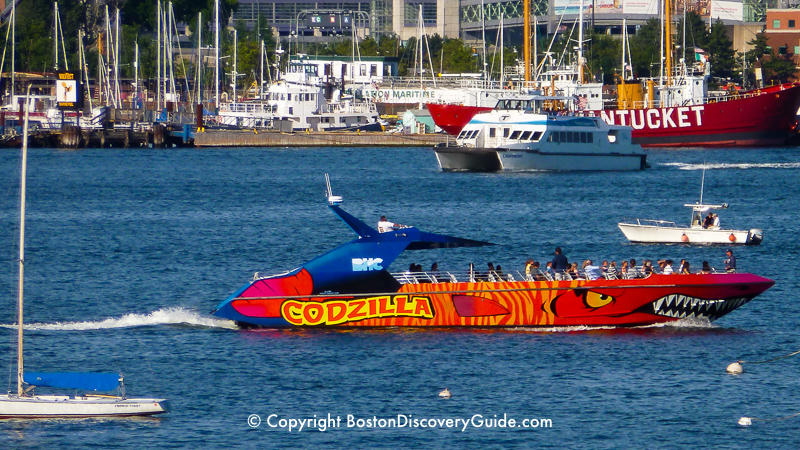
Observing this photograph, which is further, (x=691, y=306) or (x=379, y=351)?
(x=691, y=306)

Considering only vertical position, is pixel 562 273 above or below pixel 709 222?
above

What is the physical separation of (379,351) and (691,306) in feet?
31.6

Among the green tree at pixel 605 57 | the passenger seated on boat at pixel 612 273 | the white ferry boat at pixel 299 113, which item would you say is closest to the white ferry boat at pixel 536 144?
the white ferry boat at pixel 299 113

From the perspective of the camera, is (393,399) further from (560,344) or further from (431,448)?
(560,344)

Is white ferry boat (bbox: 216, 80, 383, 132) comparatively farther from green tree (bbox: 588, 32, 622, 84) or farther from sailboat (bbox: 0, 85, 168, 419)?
sailboat (bbox: 0, 85, 168, 419)

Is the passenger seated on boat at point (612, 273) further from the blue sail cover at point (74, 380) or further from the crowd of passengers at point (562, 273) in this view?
the blue sail cover at point (74, 380)

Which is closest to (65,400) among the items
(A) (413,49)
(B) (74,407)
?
(B) (74,407)

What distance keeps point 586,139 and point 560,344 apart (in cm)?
5786

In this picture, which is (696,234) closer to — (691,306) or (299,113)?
(691,306)

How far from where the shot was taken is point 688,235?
56688 mm

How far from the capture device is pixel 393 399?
98.5 ft

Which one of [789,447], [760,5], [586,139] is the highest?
[760,5]

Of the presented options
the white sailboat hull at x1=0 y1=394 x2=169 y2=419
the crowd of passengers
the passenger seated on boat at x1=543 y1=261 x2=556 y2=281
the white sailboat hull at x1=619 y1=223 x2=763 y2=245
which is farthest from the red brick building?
the white sailboat hull at x1=0 y1=394 x2=169 y2=419

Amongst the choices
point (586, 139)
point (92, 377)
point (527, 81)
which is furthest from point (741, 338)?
point (527, 81)
